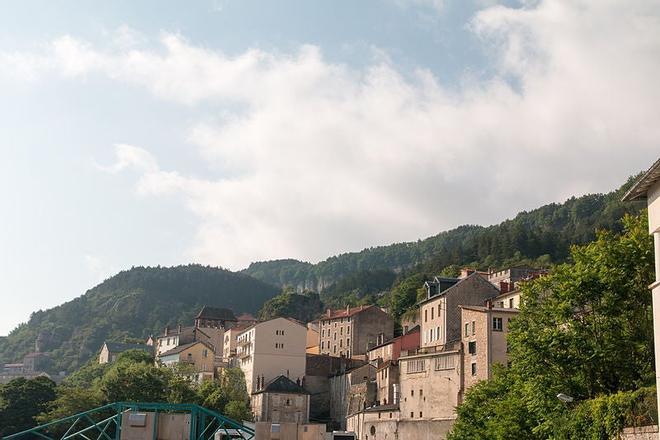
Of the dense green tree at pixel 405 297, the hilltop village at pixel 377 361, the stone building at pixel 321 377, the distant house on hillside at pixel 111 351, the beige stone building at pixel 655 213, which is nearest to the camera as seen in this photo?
the beige stone building at pixel 655 213

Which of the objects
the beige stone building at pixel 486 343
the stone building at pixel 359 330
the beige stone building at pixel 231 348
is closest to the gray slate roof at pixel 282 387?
the beige stone building at pixel 231 348

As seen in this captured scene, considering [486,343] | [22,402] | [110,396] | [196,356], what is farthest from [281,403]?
[486,343]

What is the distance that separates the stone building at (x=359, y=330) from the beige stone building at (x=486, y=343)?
160 ft

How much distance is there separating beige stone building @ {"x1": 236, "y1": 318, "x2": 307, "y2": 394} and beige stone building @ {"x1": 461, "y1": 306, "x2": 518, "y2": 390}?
41138 mm

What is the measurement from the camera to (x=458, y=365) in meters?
75.4

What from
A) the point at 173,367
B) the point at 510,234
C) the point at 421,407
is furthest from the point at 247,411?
the point at 510,234

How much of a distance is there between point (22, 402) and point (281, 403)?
101 feet

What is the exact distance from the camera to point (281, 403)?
336 ft

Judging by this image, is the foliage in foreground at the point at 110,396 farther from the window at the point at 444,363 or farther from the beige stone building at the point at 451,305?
the window at the point at 444,363

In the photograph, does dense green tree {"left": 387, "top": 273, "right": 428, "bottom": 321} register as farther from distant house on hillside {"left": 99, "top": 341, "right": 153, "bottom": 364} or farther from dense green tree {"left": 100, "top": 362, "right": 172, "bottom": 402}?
distant house on hillside {"left": 99, "top": 341, "right": 153, "bottom": 364}

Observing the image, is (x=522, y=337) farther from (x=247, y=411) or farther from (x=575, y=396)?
(x=247, y=411)

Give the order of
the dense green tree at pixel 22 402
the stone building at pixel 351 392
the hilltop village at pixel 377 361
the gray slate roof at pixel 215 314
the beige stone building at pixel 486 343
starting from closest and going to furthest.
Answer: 1. the beige stone building at pixel 486 343
2. the hilltop village at pixel 377 361
3. the stone building at pixel 351 392
4. the dense green tree at pixel 22 402
5. the gray slate roof at pixel 215 314

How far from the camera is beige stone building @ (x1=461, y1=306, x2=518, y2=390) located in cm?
7175

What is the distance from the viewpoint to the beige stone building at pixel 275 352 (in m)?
111
